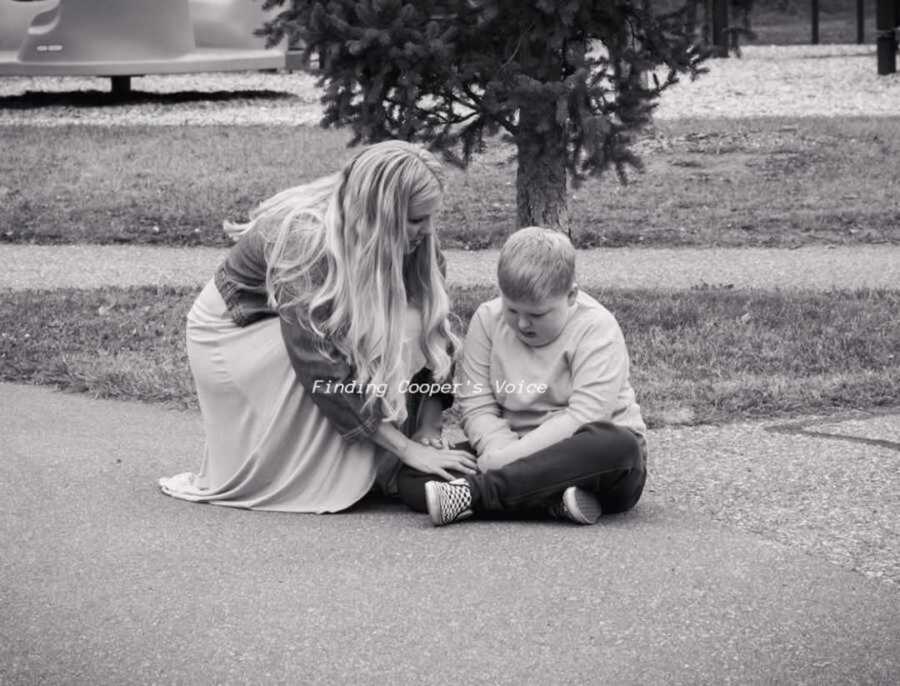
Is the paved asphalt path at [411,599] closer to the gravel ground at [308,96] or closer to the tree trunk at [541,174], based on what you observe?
the tree trunk at [541,174]

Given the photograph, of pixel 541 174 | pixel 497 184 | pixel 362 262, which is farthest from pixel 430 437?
pixel 497 184

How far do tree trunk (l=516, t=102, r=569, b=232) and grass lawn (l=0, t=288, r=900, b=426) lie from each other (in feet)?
1.49

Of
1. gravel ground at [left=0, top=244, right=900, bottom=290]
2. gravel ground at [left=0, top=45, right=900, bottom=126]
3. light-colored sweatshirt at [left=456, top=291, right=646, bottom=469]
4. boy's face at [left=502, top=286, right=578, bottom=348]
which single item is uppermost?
boy's face at [left=502, top=286, right=578, bottom=348]

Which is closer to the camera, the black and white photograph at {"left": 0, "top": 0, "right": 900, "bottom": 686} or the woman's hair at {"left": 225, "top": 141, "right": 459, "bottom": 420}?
the black and white photograph at {"left": 0, "top": 0, "right": 900, "bottom": 686}

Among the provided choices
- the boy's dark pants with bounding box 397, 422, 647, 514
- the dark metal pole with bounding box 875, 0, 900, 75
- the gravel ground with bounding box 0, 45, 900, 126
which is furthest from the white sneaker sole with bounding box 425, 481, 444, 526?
the dark metal pole with bounding box 875, 0, 900, 75

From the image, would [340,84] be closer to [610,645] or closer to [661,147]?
[610,645]

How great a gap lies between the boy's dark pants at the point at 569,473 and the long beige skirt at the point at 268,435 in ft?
1.32

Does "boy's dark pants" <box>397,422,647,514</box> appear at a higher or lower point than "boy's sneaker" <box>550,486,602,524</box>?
higher

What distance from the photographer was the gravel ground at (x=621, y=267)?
26.2ft

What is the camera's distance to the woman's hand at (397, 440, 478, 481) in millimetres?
4289

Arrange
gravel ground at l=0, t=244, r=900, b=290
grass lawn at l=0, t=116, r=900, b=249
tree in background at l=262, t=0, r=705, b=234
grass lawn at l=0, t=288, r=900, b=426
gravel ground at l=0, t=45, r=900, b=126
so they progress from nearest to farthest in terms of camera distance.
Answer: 1. grass lawn at l=0, t=288, r=900, b=426
2. tree in background at l=262, t=0, r=705, b=234
3. gravel ground at l=0, t=244, r=900, b=290
4. grass lawn at l=0, t=116, r=900, b=249
5. gravel ground at l=0, t=45, r=900, b=126

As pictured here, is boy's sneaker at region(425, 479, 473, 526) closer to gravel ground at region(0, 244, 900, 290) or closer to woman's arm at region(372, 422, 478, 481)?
woman's arm at region(372, 422, 478, 481)

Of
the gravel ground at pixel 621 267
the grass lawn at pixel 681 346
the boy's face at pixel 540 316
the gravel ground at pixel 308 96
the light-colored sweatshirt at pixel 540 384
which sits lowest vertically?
the gravel ground at pixel 621 267

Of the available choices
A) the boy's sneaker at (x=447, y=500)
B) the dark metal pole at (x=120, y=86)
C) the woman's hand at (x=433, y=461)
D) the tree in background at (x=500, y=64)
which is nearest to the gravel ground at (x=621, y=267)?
the tree in background at (x=500, y=64)
